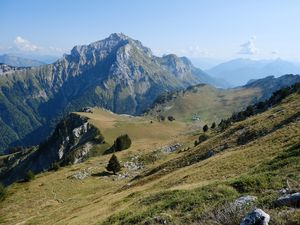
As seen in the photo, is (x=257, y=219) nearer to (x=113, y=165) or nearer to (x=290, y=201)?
(x=290, y=201)

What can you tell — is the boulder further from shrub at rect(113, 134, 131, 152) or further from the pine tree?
shrub at rect(113, 134, 131, 152)

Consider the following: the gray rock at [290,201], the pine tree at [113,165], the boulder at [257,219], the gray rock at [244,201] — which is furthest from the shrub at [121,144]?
the boulder at [257,219]

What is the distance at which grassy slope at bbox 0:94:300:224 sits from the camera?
2045 centimetres

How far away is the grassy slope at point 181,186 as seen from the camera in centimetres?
2045

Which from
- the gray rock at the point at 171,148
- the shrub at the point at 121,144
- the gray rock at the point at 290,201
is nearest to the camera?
the gray rock at the point at 290,201

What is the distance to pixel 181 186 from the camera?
32.2 m

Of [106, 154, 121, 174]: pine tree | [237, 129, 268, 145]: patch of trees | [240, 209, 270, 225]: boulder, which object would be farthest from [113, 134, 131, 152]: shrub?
[240, 209, 270, 225]: boulder

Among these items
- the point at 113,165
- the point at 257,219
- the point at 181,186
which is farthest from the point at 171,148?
the point at 257,219

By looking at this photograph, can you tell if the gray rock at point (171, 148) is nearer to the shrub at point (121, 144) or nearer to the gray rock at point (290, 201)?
the shrub at point (121, 144)

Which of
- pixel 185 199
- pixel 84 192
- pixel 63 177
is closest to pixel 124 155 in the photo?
pixel 63 177

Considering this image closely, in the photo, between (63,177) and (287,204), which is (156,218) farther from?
(63,177)

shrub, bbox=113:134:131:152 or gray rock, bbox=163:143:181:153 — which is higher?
gray rock, bbox=163:143:181:153

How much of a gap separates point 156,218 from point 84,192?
55.8m

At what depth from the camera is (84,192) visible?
7219cm
